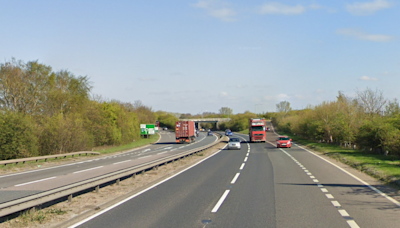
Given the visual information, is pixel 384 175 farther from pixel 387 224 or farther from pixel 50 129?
pixel 50 129

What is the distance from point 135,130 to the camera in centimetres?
7475

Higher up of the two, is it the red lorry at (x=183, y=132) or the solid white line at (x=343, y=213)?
the red lorry at (x=183, y=132)

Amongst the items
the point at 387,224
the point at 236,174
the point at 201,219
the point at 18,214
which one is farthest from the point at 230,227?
the point at 236,174

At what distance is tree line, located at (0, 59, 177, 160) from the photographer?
29.9 meters

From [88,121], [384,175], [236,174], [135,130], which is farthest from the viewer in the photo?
[135,130]

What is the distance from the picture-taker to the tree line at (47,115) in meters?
29.9

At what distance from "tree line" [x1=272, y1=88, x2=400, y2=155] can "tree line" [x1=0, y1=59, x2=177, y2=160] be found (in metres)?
28.6

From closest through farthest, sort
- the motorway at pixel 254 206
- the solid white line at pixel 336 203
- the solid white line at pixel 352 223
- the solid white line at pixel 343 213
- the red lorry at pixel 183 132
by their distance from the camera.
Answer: the solid white line at pixel 352 223 → the motorway at pixel 254 206 → the solid white line at pixel 343 213 → the solid white line at pixel 336 203 → the red lorry at pixel 183 132

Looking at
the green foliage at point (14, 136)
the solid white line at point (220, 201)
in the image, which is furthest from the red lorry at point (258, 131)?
the solid white line at point (220, 201)

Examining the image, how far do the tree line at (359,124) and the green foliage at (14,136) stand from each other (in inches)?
1118

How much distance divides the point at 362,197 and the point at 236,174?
7.70 metres

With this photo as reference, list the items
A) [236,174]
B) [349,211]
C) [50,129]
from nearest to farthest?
[349,211]
[236,174]
[50,129]

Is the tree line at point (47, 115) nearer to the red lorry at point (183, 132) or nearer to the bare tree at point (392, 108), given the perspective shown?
the red lorry at point (183, 132)

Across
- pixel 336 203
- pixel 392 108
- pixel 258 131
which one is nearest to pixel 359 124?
pixel 392 108
